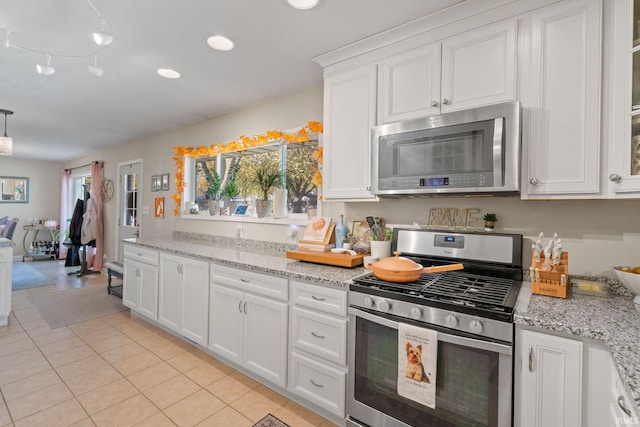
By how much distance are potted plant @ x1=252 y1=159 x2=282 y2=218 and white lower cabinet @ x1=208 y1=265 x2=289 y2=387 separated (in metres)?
0.79

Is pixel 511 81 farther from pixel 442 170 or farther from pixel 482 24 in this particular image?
pixel 442 170

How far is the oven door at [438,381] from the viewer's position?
1.26 meters

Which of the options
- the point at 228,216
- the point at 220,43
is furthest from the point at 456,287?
the point at 228,216

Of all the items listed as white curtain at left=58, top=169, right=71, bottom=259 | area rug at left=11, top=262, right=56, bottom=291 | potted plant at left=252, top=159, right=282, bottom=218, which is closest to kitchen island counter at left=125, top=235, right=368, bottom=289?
potted plant at left=252, top=159, right=282, bottom=218

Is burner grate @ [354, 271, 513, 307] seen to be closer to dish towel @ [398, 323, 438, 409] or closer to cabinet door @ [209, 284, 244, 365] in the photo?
dish towel @ [398, 323, 438, 409]

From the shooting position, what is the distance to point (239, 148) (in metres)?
3.33

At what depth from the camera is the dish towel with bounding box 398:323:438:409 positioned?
1380 millimetres

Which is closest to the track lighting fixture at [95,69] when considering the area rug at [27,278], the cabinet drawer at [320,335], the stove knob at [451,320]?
the cabinet drawer at [320,335]

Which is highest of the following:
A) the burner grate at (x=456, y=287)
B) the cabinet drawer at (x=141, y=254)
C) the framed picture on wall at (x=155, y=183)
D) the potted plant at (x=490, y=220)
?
the framed picture on wall at (x=155, y=183)

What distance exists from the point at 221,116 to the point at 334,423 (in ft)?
10.7

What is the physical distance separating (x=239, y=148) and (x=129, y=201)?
324cm

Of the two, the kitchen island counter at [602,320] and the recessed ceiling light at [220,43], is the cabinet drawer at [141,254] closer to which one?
the recessed ceiling light at [220,43]

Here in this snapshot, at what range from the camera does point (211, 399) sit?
2062mm

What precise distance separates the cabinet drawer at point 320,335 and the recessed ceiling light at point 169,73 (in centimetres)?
214
